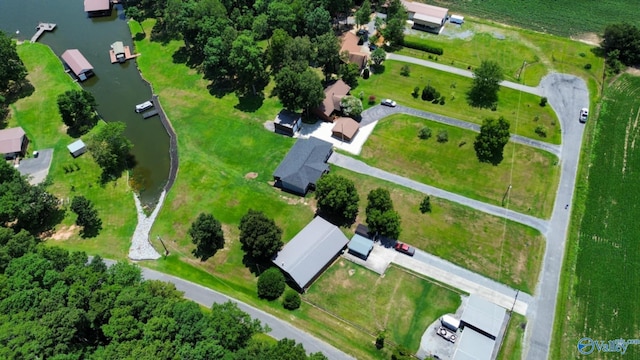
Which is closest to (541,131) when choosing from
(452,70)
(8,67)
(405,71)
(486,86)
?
(486,86)

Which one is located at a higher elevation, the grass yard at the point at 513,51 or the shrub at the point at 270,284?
the grass yard at the point at 513,51

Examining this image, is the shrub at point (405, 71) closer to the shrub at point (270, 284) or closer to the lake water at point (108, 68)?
the lake water at point (108, 68)

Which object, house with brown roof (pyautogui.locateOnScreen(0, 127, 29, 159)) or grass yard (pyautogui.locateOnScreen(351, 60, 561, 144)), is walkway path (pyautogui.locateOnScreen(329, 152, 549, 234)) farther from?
house with brown roof (pyautogui.locateOnScreen(0, 127, 29, 159))

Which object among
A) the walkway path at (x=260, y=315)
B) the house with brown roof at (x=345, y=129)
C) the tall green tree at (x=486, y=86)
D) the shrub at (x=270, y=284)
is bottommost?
the walkway path at (x=260, y=315)

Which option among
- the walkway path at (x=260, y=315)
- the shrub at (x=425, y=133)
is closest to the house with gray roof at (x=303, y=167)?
the shrub at (x=425, y=133)

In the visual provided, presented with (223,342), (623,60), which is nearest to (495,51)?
(623,60)
